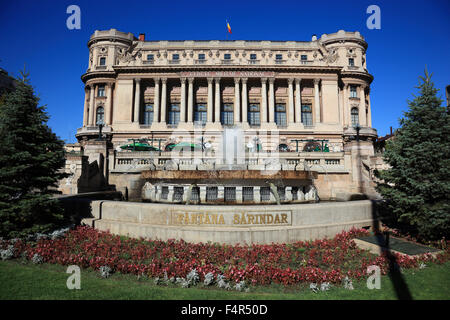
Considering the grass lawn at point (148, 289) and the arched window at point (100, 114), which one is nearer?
the grass lawn at point (148, 289)

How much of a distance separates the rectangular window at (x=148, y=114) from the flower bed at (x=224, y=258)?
3939 centimetres

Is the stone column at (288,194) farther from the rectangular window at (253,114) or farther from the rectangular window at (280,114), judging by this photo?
the rectangular window at (280,114)

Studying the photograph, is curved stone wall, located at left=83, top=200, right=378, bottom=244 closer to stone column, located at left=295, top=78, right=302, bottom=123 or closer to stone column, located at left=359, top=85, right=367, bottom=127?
stone column, located at left=295, top=78, right=302, bottom=123

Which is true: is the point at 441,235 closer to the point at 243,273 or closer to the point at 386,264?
the point at 386,264

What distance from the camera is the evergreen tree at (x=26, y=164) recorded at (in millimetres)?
8703

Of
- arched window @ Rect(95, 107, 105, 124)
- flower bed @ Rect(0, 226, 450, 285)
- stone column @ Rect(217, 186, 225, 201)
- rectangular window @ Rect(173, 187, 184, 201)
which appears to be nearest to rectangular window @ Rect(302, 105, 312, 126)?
stone column @ Rect(217, 186, 225, 201)

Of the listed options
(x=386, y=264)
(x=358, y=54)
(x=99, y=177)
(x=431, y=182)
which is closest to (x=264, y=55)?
(x=358, y=54)

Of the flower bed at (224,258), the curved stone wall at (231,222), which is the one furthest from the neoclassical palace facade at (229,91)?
the flower bed at (224,258)

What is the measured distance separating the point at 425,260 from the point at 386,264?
1610 mm

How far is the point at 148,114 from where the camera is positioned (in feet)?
152

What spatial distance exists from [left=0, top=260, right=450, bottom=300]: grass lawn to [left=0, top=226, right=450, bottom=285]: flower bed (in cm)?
34

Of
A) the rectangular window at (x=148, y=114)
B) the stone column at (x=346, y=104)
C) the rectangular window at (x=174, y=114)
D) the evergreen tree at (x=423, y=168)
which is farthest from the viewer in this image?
the stone column at (x=346, y=104)

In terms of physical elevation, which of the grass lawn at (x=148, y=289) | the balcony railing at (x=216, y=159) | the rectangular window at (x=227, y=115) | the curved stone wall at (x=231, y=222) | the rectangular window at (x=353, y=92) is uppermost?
the rectangular window at (x=353, y=92)

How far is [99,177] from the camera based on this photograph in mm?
18750
